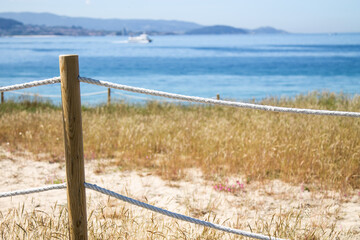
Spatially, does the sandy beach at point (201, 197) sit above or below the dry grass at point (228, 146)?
below

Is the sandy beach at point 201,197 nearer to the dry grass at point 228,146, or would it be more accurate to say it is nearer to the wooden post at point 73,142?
the dry grass at point 228,146

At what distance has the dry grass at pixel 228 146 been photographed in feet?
15.0

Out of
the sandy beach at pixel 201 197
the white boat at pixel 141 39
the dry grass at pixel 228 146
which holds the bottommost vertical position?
the sandy beach at pixel 201 197

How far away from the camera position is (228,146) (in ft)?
17.5

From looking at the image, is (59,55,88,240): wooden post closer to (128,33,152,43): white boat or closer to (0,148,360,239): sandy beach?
(0,148,360,239): sandy beach

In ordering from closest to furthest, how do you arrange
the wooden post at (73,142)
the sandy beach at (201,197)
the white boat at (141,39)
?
the wooden post at (73,142) → the sandy beach at (201,197) → the white boat at (141,39)

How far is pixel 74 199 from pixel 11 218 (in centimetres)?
110

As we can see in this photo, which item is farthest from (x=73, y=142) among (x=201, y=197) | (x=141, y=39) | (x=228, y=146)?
(x=141, y=39)

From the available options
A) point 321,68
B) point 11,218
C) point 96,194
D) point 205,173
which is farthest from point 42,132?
point 321,68

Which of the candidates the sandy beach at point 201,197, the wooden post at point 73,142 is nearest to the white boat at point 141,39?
the sandy beach at point 201,197

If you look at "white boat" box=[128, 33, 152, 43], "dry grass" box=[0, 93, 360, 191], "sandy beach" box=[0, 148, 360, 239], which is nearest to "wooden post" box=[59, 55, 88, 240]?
"sandy beach" box=[0, 148, 360, 239]

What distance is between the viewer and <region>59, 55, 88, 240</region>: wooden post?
2.10 m

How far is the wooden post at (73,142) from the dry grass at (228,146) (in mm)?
2604

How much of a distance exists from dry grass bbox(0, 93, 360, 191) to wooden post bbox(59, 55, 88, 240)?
103 inches
